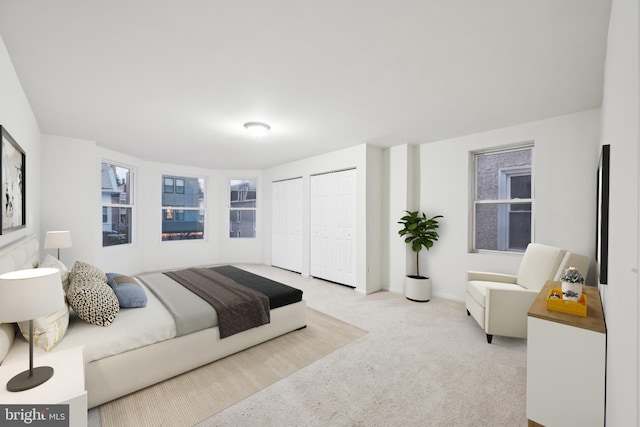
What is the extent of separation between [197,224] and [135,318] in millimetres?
5015

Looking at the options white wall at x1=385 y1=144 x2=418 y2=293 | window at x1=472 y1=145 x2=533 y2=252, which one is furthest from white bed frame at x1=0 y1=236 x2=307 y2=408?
window at x1=472 y1=145 x2=533 y2=252

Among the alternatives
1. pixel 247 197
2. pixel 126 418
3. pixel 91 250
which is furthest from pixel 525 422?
pixel 247 197

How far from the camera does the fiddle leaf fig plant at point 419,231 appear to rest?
13.7 feet

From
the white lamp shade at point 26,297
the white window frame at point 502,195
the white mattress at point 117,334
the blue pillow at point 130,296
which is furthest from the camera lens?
the white window frame at point 502,195

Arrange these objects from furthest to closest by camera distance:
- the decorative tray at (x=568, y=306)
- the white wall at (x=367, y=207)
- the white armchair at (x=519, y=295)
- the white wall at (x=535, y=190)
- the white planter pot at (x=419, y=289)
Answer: the white wall at (x=367, y=207), the white planter pot at (x=419, y=289), the white wall at (x=535, y=190), the white armchair at (x=519, y=295), the decorative tray at (x=568, y=306)

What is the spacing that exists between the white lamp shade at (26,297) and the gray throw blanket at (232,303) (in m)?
1.40

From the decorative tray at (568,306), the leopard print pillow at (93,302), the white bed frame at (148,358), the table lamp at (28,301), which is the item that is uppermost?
the table lamp at (28,301)

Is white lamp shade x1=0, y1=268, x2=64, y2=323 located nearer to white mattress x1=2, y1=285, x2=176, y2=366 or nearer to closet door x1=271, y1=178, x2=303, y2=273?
white mattress x1=2, y1=285, x2=176, y2=366

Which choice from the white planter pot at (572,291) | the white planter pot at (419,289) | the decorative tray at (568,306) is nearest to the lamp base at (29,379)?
the decorative tray at (568,306)

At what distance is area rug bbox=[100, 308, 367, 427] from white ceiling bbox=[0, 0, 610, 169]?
8.26 ft

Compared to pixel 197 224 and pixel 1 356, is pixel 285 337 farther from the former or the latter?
pixel 197 224

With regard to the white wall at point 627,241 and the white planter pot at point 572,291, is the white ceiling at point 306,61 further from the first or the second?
the white planter pot at point 572,291

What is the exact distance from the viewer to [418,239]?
4270 millimetres

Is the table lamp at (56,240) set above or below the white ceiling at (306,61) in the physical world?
below
